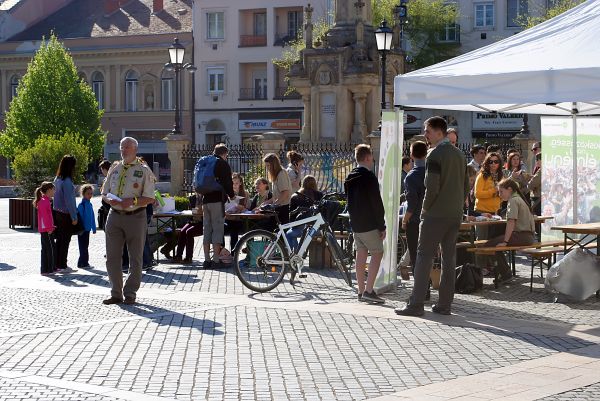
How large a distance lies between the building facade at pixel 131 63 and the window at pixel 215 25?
4.28 feet

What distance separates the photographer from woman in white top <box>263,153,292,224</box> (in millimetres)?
17984

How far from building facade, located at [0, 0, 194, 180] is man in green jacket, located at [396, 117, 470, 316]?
2194 inches

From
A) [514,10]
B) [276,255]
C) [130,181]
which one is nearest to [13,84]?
[514,10]

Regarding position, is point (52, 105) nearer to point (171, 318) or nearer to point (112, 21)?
point (112, 21)

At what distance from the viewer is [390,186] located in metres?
14.4

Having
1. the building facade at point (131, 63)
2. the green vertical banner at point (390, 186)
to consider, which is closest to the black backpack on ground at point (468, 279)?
the green vertical banner at point (390, 186)

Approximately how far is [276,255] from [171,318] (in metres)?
2.82

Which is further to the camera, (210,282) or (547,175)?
(547,175)

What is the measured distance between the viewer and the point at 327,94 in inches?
1251

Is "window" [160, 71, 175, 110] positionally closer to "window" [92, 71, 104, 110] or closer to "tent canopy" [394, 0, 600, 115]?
"window" [92, 71, 104, 110]

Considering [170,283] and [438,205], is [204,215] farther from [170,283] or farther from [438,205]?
[438,205]

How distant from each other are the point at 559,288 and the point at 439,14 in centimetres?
4747

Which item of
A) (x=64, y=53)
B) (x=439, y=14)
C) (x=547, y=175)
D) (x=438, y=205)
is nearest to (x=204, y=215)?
(x=547, y=175)

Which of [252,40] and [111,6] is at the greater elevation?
[111,6]
